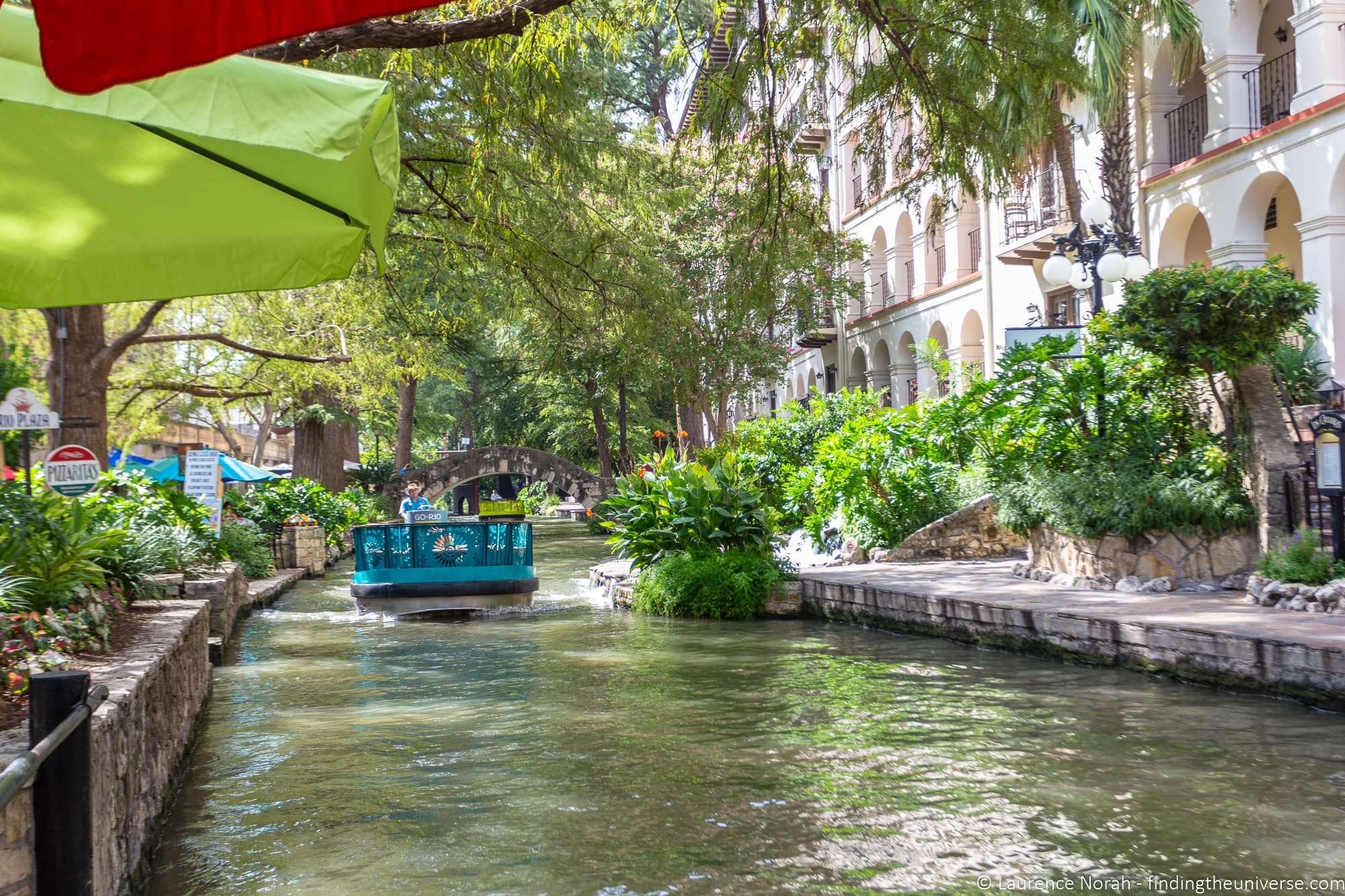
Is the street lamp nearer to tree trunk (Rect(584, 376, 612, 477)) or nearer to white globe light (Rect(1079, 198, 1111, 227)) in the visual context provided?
white globe light (Rect(1079, 198, 1111, 227))

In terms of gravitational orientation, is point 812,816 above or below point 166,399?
below

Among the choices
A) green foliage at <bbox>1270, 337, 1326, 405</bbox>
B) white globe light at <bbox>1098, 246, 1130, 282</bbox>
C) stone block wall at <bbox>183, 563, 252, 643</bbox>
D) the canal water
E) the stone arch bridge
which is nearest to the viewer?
the canal water

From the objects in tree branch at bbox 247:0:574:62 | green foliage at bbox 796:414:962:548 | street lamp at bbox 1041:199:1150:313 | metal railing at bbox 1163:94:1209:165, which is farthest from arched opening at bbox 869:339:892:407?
tree branch at bbox 247:0:574:62

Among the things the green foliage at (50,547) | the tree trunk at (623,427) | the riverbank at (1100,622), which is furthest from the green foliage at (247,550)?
the tree trunk at (623,427)

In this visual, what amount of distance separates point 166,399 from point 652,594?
14829 mm

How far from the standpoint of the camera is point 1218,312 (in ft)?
36.5

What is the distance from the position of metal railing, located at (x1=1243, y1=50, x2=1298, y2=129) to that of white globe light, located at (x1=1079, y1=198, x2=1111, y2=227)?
5.68m

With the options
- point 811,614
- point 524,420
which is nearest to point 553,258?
point 811,614

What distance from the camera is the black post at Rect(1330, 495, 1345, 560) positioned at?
1021 cm

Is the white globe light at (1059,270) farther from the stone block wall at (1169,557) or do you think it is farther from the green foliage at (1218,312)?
the stone block wall at (1169,557)

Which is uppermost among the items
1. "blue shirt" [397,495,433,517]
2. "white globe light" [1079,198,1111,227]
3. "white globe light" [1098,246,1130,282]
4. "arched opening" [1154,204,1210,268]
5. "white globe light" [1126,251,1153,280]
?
"arched opening" [1154,204,1210,268]

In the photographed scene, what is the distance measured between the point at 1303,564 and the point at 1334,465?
3.00 feet

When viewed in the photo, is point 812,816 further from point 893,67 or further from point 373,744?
point 893,67

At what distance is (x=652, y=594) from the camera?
15727 mm
